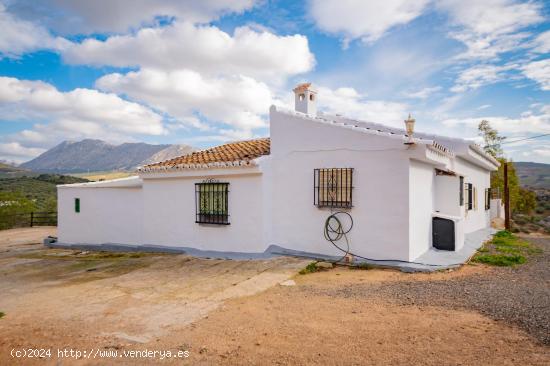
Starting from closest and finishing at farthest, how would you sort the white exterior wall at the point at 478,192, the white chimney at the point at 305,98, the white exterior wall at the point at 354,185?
the white exterior wall at the point at 354,185
the white chimney at the point at 305,98
the white exterior wall at the point at 478,192

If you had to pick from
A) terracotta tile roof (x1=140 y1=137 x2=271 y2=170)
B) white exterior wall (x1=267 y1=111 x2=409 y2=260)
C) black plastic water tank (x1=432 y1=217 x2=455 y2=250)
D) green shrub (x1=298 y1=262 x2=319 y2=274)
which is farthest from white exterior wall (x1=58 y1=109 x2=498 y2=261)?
green shrub (x1=298 y1=262 x2=319 y2=274)

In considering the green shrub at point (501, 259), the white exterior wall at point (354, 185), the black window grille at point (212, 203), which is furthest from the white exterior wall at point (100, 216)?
the green shrub at point (501, 259)

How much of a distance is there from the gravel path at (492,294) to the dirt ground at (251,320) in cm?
14

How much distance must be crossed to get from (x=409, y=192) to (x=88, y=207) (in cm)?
1072

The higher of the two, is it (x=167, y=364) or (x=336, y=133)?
(x=336, y=133)

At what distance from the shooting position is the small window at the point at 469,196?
41.0 feet

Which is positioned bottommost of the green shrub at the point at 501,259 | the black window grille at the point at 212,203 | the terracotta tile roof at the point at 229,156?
the green shrub at the point at 501,259

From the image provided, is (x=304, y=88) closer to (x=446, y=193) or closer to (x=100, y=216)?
(x=446, y=193)

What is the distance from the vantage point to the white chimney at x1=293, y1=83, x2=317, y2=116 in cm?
1132

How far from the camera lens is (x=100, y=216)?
40.2 feet

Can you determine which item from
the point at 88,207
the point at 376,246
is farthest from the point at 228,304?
the point at 88,207

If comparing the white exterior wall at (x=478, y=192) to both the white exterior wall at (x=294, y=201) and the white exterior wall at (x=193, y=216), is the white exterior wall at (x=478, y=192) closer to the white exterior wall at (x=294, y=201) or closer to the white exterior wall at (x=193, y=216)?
the white exterior wall at (x=294, y=201)

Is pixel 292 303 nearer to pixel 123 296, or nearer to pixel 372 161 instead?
pixel 123 296

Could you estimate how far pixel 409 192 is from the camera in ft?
25.6
